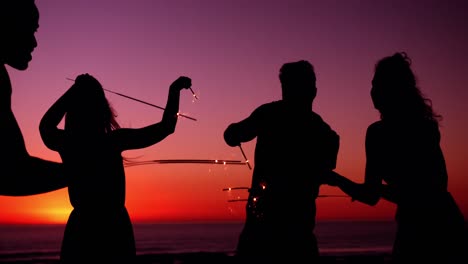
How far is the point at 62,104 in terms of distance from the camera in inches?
149

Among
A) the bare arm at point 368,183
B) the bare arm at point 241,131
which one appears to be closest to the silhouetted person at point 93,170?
the bare arm at point 241,131

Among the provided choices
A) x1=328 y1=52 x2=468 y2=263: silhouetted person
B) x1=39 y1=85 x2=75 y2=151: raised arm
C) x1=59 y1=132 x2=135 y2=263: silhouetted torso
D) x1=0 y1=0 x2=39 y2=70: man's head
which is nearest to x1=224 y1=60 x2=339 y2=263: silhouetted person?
x1=328 y1=52 x2=468 y2=263: silhouetted person

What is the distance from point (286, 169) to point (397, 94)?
3.84 ft

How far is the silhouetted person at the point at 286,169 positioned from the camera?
3.74 meters

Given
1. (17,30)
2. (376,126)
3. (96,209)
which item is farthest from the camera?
(376,126)

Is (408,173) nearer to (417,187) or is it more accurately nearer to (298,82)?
(417,187)

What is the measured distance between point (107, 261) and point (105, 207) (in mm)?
406

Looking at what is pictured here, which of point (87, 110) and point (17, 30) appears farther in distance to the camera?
point (87, 110)

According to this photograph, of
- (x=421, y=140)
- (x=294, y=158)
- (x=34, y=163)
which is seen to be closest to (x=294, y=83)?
(x=294, y=158)

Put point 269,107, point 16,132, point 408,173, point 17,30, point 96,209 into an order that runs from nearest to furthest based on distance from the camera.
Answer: point 16,132 → point 17,30 → point 96,209 → point 408,173 → point 269,107

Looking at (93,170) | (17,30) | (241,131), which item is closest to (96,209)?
(93,170)

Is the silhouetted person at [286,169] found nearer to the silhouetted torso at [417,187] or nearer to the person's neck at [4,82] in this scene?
the silhouetted torso at [417,187]

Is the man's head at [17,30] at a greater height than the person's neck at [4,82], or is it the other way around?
the man's head at [17,30]

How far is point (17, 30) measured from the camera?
1.70 m
